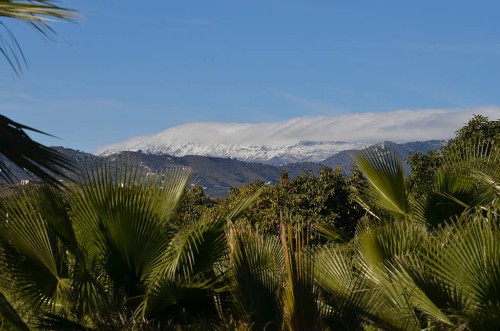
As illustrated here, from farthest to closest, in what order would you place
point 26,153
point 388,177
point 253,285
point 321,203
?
1. point 321,203
2. point 388,177
3. point 253,285
4. point 26,153

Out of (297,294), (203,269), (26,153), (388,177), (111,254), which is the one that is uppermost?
(26,153)

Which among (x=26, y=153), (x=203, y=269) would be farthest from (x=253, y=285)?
(x=26, y=153)

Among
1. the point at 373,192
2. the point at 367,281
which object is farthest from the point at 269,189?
the point at 367,281

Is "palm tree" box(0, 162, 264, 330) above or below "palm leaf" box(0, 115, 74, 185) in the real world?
below

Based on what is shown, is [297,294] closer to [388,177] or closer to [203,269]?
[203,269]

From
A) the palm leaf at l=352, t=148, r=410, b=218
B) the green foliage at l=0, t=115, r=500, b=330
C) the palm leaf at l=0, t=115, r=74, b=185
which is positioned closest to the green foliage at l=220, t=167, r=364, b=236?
the palm leaf at l=352, t=148, r=410, b=218

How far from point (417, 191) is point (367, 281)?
3.04 metres

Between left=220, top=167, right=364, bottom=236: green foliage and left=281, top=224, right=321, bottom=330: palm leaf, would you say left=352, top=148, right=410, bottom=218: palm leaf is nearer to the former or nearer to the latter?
left=281, top=224, right=321, bottom=330: palm leaf

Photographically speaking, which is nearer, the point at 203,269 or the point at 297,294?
the point at 297,294

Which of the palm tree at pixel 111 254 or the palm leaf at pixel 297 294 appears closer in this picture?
the palm leaf at pixel 297 294

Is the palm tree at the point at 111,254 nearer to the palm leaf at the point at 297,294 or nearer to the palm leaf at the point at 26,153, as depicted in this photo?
the palm leaf at the point at 297,294

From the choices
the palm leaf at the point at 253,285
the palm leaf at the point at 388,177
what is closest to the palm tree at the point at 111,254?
the palm leaf at the point at 253,285

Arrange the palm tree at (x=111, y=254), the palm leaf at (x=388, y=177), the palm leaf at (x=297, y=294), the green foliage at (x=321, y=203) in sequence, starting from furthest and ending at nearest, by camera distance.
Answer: the green foliage at (x=321, y=203), the palm leaf at (x=388, y=177), the palm tree at (x=111, y=254), the palm leaf at (x=297, y=294)

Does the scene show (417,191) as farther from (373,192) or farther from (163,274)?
(163,274)
